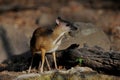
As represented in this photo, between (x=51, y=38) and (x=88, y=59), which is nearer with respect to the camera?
(x=51, y=38)

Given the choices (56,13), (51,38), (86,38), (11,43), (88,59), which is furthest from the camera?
(56,13)

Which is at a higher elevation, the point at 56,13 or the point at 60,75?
the point at 56,13

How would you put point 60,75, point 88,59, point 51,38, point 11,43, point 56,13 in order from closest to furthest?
point 60,75, point 51,38, point 88,59, point 11,43, point 56,13

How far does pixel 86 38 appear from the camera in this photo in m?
9.84

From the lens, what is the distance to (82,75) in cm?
754

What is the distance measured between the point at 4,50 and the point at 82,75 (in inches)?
177

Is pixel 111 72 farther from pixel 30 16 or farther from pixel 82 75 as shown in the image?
pixel 30 16

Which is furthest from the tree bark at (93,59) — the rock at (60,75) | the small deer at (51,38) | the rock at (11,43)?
the rock at (11,43)

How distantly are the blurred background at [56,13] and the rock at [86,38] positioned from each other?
2.31 metres

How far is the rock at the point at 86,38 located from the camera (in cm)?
955

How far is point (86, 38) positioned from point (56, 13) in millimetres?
8167

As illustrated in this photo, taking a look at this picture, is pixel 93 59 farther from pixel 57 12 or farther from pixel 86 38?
pixel 57 12

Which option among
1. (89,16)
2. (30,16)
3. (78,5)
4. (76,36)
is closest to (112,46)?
(76,36)

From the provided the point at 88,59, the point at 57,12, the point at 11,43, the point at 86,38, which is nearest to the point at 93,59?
the point at 88,59
